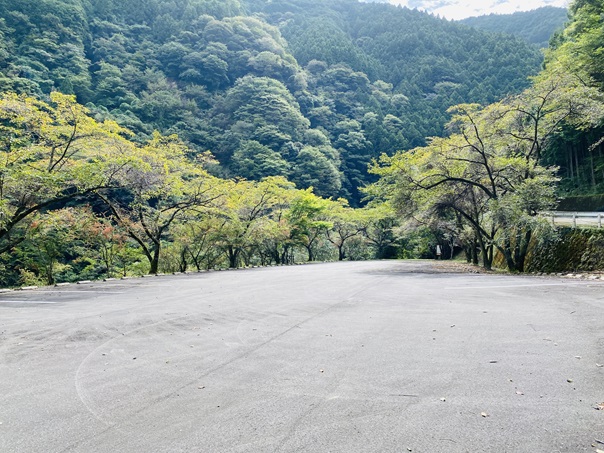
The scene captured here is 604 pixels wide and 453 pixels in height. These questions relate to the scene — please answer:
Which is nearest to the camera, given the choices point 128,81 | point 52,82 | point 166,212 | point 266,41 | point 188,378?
point 188,378

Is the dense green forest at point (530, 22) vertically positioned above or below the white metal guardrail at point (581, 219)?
above

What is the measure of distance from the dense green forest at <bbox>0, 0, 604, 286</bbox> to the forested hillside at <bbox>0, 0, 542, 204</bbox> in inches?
14.7

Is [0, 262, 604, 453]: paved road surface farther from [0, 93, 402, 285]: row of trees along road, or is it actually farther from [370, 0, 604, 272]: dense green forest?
[370, 0, 604, 272]: dense green forest

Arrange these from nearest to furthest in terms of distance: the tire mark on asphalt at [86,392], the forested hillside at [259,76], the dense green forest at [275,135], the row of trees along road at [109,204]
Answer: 1. the tire mark on asphalt at [86,392]
2. the row of trees along road at [109,204]
3. the dense green forest at [275,135]
4. the forested hillside at [259,76]

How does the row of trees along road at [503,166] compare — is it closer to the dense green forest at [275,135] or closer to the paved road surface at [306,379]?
the dense green forest at [275,135]

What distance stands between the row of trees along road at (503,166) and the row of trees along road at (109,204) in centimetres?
975

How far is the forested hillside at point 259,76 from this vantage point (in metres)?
48.8

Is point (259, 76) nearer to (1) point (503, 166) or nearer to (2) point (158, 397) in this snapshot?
(1) point (503, 166)

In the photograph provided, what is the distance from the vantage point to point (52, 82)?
139 ft

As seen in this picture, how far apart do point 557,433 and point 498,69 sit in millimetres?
80077

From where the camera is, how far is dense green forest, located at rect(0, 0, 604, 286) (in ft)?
47.7

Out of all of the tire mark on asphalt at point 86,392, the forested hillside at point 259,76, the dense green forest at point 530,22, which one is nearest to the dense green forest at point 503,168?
the tire mark on asphalt at point 86,392

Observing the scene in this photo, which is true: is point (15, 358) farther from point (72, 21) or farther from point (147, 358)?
point (72, 21)

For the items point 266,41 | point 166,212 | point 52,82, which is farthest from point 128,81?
point 166,212
